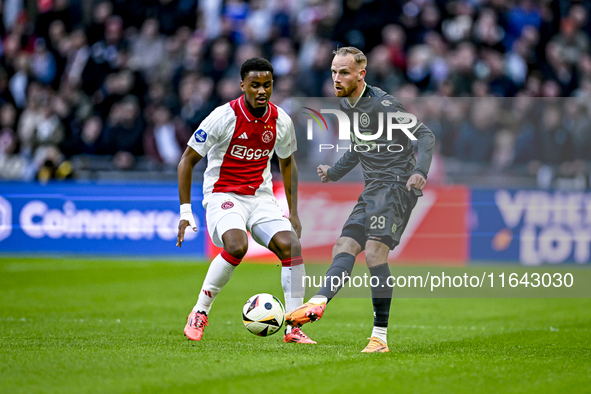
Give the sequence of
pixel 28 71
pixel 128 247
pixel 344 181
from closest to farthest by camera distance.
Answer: pixel 344 181 → pixel 128 247 → pixel 28 71

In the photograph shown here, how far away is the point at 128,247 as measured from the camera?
13.6 m

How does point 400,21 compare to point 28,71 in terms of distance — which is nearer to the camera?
point 400,21

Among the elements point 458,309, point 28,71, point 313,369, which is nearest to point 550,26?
point 458,309

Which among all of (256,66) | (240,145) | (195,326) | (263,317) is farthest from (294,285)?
(256,66)

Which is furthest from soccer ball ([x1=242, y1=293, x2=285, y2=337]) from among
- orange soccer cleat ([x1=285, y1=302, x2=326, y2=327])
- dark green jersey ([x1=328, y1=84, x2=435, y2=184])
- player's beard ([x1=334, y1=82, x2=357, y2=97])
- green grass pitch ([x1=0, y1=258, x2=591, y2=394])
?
player's beard ([x1=334, y1=82, x2=357, y2=97])

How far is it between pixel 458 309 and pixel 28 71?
11.4 m

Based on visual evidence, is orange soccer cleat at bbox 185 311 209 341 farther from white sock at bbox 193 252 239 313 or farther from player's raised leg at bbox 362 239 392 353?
player's raised leg at bbox 362 239 392 353

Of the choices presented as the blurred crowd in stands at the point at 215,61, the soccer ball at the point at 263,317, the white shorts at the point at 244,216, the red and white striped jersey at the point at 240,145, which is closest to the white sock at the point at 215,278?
the white shorts at the point at 244,216

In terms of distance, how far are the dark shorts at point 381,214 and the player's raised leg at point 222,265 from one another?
85 centimetres

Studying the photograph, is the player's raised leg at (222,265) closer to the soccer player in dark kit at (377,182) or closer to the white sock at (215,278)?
the white sock at (215,278)

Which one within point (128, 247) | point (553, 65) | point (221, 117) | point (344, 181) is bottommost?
point (128, 247)

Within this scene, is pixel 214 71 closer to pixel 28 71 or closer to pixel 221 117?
pixel 28 71

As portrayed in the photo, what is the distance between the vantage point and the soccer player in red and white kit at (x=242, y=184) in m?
6.28

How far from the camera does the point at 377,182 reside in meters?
6.10
